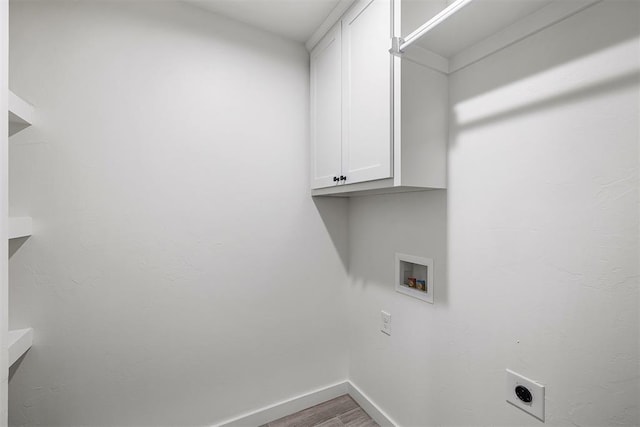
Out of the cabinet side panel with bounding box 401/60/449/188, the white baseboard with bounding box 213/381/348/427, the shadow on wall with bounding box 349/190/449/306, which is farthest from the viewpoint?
the white baseboard with bounding box 213/381/348/427

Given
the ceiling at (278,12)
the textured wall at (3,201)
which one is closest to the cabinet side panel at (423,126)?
the ceiling at (278,12)

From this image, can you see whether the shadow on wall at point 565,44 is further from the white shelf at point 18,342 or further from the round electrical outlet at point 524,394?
the white shelf at point 18,342

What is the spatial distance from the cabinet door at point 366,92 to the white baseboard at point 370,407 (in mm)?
1386

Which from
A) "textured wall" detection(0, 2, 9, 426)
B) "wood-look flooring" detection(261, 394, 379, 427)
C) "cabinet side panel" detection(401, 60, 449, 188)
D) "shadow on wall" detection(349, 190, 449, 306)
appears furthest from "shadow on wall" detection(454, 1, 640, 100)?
"wood-look flooring" detection(261, 394, 379, 427)

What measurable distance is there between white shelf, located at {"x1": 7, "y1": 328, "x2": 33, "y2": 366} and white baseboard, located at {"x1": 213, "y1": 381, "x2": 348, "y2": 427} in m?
0.96

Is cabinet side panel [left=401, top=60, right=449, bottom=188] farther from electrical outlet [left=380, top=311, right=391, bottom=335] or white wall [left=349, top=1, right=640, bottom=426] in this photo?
electrical outlet [left=380, top=311, right=391, bottom=335]

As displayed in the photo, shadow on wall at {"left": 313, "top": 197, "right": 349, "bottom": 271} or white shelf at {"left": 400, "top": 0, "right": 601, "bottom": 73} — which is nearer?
white shelf at {"left": 400, "top": 0, "right": 601, "bottom": 73}

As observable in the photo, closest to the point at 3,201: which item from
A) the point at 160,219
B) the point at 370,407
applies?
the point at 160,219

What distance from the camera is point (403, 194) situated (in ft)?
4.73

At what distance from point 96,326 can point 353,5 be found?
6.42 feet

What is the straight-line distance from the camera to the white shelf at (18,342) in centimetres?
99

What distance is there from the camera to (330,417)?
64.3 inches

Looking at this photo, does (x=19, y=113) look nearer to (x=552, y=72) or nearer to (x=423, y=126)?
(x=423, y=126)

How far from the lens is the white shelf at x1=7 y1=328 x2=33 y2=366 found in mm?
991
